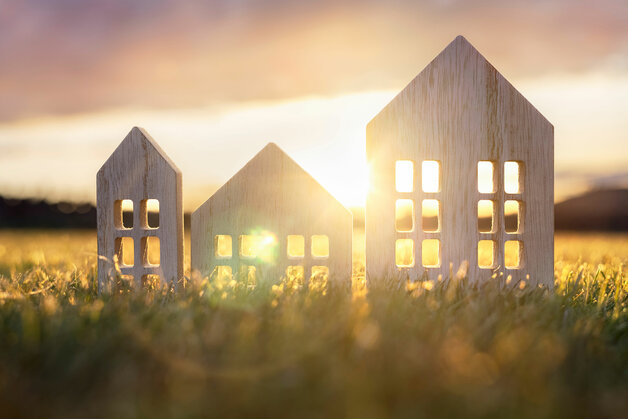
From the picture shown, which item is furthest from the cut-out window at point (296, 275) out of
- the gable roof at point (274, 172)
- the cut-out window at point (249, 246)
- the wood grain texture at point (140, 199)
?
the wood grain texture at point (140, 199)

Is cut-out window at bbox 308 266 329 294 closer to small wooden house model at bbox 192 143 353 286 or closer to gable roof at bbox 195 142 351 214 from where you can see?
small wooden house model at bbox 192 143 353 286

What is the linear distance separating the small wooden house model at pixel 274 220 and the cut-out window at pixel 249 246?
0.02 meters

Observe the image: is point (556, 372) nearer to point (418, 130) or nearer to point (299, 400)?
point (299, 400)

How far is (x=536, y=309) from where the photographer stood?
3.39m

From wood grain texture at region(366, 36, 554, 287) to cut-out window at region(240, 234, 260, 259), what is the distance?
99 centimetres

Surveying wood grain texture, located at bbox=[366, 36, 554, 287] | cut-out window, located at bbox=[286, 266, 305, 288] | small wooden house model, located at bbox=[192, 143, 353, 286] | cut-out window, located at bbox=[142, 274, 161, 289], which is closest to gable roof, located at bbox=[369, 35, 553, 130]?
wood grain texture, located at bbox=[366, 36, 554, 287]

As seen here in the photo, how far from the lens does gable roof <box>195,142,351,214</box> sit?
4344mm

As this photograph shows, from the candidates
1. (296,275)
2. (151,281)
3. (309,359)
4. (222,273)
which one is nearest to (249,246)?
(222,273)

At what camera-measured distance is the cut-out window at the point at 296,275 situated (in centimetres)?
420

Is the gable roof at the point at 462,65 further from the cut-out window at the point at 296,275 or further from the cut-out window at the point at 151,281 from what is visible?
the cut-out window at the point at 151,281

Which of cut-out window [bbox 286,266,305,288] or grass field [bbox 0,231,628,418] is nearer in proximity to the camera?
grass field [bbox 0,231,628,418]

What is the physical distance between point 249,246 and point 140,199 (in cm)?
107

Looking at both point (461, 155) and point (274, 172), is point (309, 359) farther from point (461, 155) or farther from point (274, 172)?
point (461, 155)

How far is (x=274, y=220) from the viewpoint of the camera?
438 centimetres
